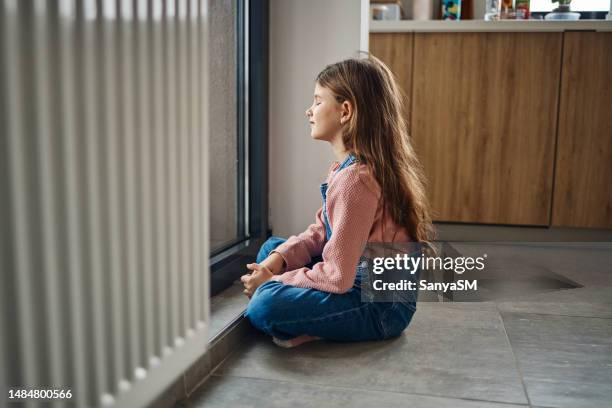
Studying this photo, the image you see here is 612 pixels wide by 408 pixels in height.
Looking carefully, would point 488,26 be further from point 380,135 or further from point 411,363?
point 411,363

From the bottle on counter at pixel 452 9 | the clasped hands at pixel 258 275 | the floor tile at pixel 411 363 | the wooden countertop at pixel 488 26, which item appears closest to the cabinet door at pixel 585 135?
the wooden countertop at pixel 488 26

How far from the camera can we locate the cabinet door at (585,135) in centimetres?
230

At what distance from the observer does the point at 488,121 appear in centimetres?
239

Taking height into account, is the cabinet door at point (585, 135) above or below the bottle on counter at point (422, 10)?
below

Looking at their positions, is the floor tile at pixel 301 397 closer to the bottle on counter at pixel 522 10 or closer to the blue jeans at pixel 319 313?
the blue jeans at pixel 319 313

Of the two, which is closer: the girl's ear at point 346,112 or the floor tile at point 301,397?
the floor tile at point 301,397

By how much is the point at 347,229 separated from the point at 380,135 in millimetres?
217

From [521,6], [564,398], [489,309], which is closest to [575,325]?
[489,309]

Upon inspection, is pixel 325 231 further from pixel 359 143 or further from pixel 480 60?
pixel 480 60

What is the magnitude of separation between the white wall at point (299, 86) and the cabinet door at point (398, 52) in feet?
1.87

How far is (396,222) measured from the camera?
4.18ft

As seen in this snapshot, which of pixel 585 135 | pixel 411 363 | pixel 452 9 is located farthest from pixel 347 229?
pixel 452 9

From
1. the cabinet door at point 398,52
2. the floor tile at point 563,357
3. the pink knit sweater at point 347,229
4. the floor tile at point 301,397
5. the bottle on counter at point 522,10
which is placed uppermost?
the bottle on counter at point 522,10

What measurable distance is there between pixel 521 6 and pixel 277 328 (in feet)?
6.70
